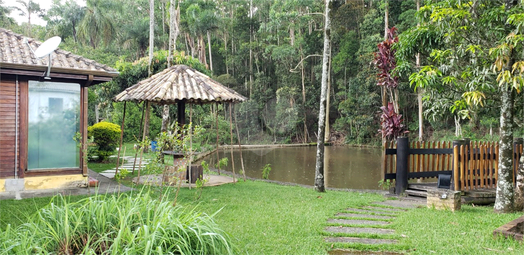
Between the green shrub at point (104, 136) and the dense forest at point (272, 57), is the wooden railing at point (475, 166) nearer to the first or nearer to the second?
the green shrub at point (104, 136)

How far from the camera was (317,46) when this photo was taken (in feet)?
107

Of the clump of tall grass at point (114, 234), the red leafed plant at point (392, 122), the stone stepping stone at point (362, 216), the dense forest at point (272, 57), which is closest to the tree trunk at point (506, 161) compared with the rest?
the stone stepping stone at point (362, 216)

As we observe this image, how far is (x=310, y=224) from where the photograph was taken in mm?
5168

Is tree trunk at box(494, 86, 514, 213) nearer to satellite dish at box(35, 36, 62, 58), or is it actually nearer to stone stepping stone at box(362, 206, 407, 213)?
stone stepping stone at box(362, 206, 407, 213)

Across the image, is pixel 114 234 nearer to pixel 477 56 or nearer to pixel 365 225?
pixel 365 225

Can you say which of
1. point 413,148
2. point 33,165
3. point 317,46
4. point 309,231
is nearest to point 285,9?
point 317,46

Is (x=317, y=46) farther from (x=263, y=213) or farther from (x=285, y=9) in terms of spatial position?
(x=263, y=213)

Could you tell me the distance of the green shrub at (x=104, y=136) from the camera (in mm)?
12984

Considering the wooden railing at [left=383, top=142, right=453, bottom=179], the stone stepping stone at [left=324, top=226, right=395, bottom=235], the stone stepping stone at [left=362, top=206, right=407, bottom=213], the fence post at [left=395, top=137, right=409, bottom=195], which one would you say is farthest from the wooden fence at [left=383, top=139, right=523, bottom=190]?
the stone stepping stone at [left=324, top=226, right=395, bottom=235]

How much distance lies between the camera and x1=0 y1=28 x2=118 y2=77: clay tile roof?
696cm

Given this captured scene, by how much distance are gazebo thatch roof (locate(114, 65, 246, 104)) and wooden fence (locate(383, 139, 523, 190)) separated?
13.0ft

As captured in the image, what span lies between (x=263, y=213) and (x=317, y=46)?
2835 cm

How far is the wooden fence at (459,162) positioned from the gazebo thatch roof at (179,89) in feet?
13.0

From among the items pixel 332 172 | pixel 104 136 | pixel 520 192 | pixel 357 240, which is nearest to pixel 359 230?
pixel 357 240
